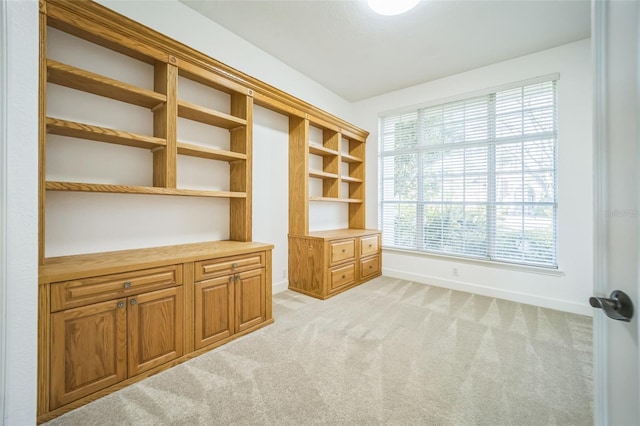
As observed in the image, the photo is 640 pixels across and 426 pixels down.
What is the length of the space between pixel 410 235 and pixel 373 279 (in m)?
0.93

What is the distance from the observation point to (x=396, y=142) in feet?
14.6

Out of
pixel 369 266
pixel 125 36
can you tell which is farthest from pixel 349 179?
pixel 125 36

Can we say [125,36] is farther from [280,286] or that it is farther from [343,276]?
[343,276]

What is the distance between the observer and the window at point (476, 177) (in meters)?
3.28

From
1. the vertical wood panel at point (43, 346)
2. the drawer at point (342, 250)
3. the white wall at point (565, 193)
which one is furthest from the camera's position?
the drawer at point (342, 250)

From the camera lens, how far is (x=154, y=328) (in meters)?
1.87

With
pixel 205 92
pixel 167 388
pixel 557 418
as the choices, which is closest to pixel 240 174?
pixel 205 92

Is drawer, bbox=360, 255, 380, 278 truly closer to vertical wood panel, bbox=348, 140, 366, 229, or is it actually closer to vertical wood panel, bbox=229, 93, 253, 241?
vertical wood panel, bbox=348, 140, 366, 229

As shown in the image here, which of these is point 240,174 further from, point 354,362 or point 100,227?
point 354,362

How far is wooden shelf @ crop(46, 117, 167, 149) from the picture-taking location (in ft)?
5.64

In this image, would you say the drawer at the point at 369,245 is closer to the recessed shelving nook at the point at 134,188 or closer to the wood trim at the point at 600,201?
the recessed shelving nook at the point at 134,188

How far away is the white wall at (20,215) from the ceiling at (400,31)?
1.87 meters

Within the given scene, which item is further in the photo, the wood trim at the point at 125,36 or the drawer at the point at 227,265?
the drawer at the point at 227,265

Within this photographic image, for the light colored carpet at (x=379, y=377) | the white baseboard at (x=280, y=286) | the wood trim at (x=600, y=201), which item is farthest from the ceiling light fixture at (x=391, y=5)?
the white baseboard at (x=280, y=286)
